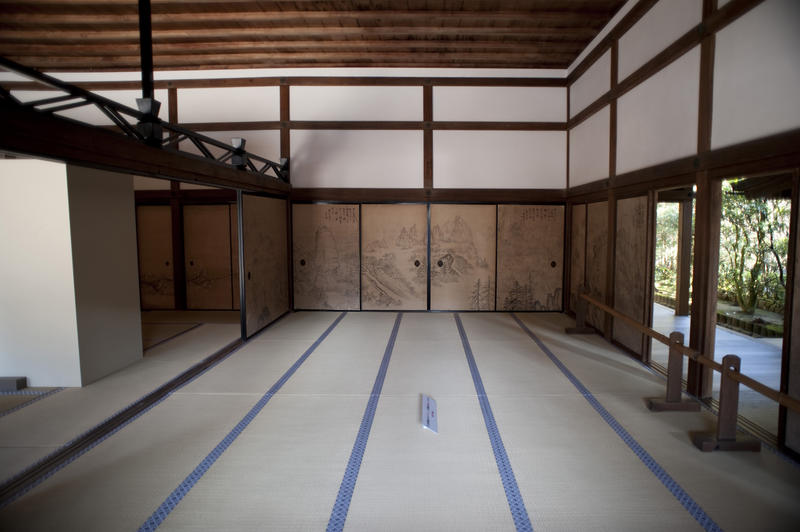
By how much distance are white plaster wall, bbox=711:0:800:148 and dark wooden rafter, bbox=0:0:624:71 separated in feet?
7.49

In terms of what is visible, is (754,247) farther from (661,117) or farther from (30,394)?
(30,394)

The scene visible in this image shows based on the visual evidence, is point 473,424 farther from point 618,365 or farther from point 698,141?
point 698,141

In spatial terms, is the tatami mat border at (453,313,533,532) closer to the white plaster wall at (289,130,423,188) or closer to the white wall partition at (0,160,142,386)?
the white wall partition at (0,160,142,386)

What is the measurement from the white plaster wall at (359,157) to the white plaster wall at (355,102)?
0.90ft

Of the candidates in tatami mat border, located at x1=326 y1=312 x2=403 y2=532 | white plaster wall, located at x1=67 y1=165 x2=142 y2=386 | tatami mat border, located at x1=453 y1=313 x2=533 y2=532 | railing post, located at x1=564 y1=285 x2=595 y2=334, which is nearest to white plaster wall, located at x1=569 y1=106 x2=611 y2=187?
railing post, located at x1=564 y1=285 x2=595 y2=334

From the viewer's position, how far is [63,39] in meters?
5.63

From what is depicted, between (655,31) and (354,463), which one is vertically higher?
(655,31)

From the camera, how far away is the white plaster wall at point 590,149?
526 centimetres

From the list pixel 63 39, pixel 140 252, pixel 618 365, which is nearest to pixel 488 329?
pixel 618 365

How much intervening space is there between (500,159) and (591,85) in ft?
5.43

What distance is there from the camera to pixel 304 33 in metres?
5.48

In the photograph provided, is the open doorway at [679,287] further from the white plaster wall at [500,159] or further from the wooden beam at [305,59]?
the wooden beam at [305,59]

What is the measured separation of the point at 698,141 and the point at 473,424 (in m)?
3.02

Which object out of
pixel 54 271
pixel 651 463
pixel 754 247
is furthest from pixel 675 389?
pixel 54 271
